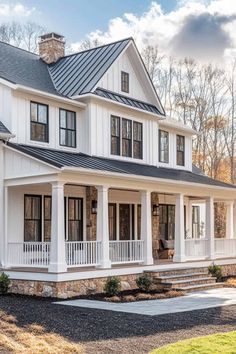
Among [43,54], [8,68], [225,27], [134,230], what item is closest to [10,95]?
[8,68]

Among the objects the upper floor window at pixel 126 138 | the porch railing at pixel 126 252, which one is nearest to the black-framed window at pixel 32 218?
the porch railing at pixel 126 252

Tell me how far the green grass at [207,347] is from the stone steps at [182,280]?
7.77 metres

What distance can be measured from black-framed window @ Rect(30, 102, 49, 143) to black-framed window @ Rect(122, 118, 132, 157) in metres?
3.48

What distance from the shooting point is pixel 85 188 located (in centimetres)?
1831

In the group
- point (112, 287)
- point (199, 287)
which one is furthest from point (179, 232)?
point (112, 287)

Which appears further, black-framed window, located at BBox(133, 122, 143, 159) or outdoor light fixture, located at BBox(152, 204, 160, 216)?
outdoor light fixture, located at BBox(152, 204, 160, 216)

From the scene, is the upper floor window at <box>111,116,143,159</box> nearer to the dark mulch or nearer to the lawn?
the dark mulch

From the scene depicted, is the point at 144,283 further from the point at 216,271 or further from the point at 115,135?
the point at 115,135

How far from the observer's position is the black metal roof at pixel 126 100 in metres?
18.7

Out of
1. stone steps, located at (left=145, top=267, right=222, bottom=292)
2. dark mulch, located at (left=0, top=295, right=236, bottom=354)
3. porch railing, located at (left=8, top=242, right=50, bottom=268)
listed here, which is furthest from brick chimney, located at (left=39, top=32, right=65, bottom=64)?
dark mulch, located at (left=0, top=295, right=236, bottom=354)

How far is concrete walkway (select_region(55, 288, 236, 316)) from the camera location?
12430mm

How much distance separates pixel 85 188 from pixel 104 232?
3.07 meters

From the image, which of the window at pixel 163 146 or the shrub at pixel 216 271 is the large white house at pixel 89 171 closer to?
the window at pixel 163 146

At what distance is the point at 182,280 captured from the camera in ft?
55.8
